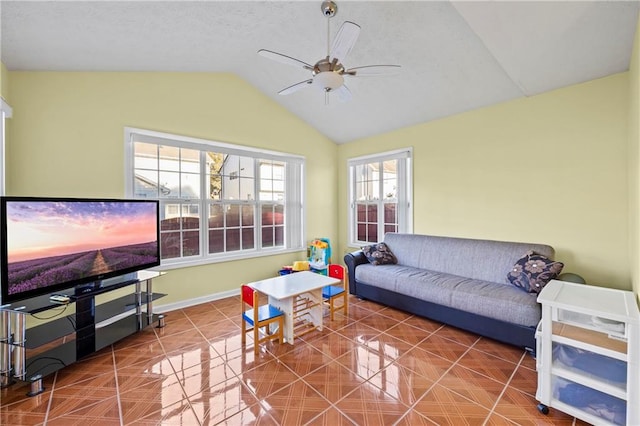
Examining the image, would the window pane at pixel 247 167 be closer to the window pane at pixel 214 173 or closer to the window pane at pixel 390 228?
the window pane at pixel 214 173

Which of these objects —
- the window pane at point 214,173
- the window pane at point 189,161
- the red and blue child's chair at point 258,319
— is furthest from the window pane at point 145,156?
the red and blue child's chair at point 258,319

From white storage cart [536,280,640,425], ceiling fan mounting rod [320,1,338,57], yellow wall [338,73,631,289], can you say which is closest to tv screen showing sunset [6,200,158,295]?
ceiling fan mounting rod [320,1,338,57]

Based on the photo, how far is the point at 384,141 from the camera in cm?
462

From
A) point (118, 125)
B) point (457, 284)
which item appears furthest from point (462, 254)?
point (118, 125)

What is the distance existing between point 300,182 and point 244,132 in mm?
1277

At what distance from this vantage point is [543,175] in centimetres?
309

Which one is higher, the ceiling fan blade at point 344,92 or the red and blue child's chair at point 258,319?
the ceiling fan blade at point 344,92

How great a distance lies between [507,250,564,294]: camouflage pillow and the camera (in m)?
2.56

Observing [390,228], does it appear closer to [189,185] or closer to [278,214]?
[278,214]

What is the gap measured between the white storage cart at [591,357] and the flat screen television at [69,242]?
3.52 m

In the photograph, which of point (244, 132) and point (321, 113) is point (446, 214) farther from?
point (244, 132)

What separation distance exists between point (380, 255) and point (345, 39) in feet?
9.04

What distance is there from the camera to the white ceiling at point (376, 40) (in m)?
2.12

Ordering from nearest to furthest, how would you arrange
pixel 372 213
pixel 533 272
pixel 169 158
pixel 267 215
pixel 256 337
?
pixel 256 337
pixel 533 272
pixel 169 158
pixel 267 215
pixel 372 213
